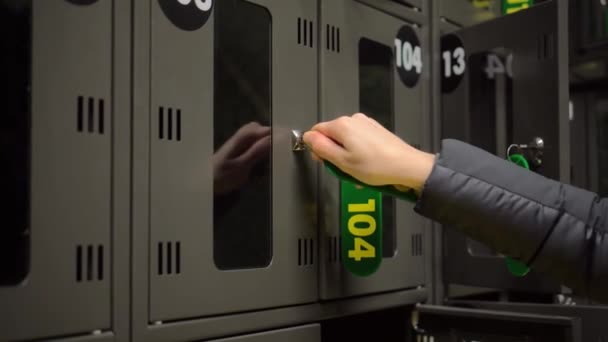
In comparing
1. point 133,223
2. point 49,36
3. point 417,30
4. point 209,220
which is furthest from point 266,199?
point 417,30

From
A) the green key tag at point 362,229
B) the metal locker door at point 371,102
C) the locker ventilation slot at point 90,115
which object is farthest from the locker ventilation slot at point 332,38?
the locker ventilation slot at point 90,115

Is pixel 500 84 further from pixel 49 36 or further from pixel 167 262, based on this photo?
pixel 49 36

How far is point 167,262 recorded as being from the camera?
0.85 meters

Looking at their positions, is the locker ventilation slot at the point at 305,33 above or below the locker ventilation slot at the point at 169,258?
above

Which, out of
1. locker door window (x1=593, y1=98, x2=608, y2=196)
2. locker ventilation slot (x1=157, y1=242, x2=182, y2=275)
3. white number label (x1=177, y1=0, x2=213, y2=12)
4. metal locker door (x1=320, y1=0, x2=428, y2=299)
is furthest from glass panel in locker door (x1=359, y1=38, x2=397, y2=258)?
locker door window (x1=593, y1=98, x2=608, y2=196)

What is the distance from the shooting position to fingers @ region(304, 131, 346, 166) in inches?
37.4

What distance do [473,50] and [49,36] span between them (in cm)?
92

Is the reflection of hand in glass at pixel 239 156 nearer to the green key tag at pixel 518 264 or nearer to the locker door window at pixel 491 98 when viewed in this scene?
the green key tag at pixel 518 264

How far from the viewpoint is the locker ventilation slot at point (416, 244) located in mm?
1303

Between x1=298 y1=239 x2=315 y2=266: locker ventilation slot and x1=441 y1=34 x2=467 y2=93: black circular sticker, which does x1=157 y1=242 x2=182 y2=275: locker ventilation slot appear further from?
x1=441 y1=34 x2=467 y2=93: black circular sticker

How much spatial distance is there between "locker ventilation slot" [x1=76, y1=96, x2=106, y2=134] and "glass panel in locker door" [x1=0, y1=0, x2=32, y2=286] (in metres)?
0.06

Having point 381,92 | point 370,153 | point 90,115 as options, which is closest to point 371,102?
point 381,92

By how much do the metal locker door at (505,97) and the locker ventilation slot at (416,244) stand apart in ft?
0.31

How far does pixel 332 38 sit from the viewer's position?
1135 millimetres
